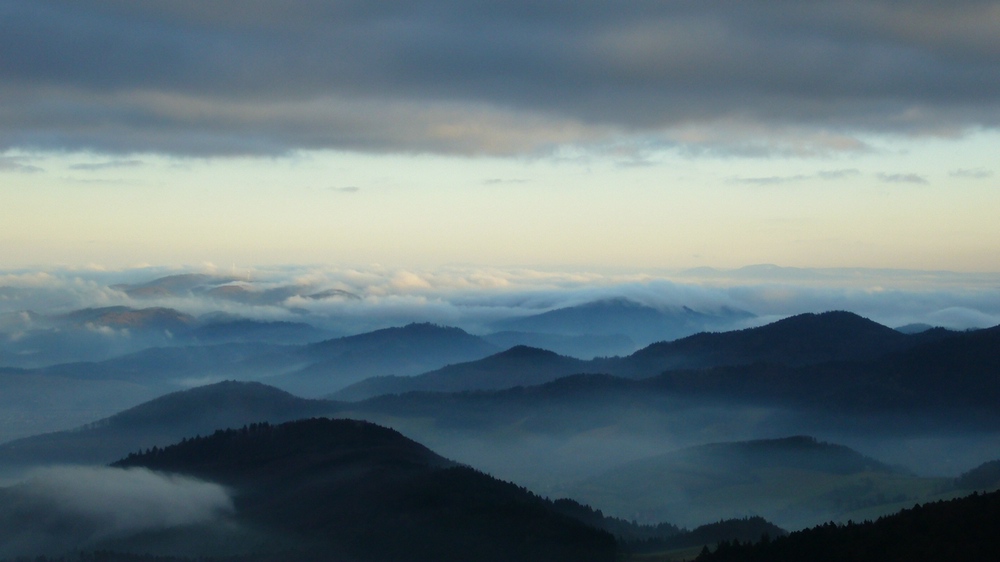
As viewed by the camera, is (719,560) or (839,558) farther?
(719,560)

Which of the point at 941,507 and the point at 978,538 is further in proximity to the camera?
the point at 941,507

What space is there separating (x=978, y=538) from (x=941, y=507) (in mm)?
21694

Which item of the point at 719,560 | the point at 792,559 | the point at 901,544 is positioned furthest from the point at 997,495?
the point at 719,560

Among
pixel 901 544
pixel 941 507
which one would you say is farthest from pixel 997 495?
pixel 901 544

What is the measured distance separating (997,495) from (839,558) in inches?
1295

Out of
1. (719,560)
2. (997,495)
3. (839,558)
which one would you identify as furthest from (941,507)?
(719,560)

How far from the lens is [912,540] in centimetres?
18325

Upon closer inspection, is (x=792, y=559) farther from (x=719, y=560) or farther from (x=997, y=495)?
(x=997, y=495)

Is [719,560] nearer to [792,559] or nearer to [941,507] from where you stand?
[792,559]

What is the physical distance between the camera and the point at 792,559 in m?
191

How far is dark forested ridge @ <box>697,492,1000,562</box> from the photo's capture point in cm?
17388

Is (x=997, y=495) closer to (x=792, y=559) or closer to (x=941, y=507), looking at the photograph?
(x=941, y=507)

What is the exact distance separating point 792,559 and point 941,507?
3140 cm

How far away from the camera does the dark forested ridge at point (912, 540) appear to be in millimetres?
173875
